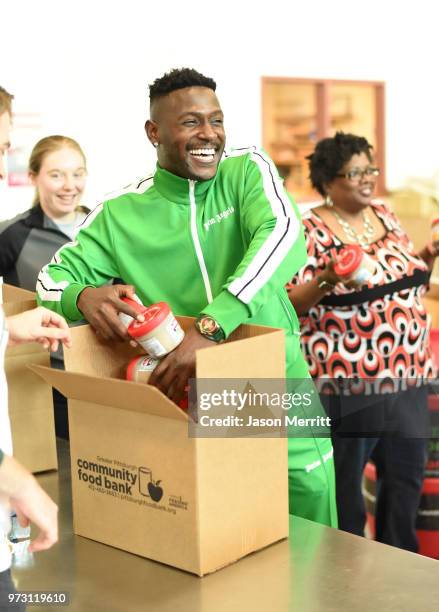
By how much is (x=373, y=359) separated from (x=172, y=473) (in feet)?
5.07

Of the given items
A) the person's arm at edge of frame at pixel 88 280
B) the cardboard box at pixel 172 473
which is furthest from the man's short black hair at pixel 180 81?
the cardboard box at pixel 172 473

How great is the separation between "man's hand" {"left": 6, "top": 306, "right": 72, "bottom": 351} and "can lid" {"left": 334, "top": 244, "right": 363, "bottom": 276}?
122 centimetres

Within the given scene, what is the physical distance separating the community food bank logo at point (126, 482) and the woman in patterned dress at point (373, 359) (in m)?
1.33

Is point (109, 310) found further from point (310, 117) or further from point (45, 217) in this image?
point (310, 117)

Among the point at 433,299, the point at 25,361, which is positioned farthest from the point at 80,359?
the point at 433,299

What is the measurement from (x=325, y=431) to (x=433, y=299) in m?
2.63

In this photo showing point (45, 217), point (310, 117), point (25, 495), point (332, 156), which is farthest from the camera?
point (310, 117)

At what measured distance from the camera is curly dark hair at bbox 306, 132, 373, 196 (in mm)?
3117

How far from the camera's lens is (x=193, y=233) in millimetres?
1791

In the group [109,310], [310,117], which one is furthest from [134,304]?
[310,117]

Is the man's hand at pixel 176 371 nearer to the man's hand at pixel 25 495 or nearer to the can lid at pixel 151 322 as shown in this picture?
the can lid at pixel 151 322

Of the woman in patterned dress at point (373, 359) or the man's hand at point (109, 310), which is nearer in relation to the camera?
the man's hand at point (109, 310)

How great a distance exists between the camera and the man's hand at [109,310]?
1575 mm

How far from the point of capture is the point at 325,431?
1999 mm
